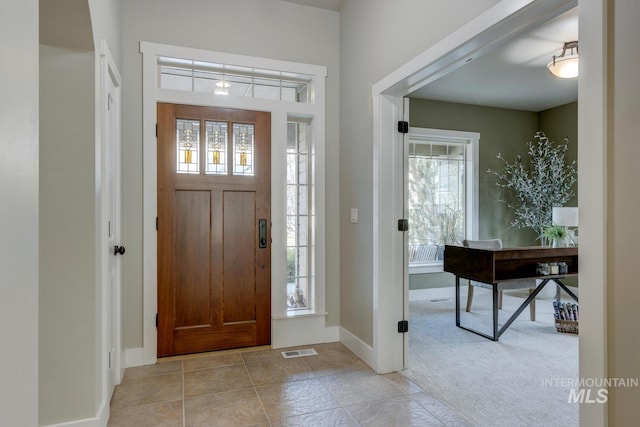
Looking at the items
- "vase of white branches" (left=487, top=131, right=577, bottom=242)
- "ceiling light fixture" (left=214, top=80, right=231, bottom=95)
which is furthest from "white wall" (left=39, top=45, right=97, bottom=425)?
"vase of white branches" (left=487, top=131, right=577, bottom=242)

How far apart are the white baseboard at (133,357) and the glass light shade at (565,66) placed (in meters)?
4.31

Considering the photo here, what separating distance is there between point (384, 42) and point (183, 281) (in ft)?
7.98

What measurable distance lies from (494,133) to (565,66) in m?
2.38

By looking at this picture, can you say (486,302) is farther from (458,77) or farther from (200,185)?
(200,185)

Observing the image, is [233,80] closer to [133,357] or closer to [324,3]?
[324,3]

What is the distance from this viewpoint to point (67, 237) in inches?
75.3

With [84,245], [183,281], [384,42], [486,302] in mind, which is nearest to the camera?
[84,245]

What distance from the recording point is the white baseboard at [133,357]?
2908 mm

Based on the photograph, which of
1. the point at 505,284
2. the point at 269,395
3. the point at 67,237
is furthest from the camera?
the point at 505,284

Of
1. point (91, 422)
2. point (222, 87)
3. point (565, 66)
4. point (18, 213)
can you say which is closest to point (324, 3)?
point (222, 87)

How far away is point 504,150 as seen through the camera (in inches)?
229

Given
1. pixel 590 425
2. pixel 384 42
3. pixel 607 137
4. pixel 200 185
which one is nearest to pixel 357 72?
pixel 384 42

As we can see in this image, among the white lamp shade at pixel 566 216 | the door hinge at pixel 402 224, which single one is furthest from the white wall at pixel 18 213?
the white lamp shade at pixel 566 216

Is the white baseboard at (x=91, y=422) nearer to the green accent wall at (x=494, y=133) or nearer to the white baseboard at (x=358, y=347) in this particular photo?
the white baseboard at (x=358, y=347)
